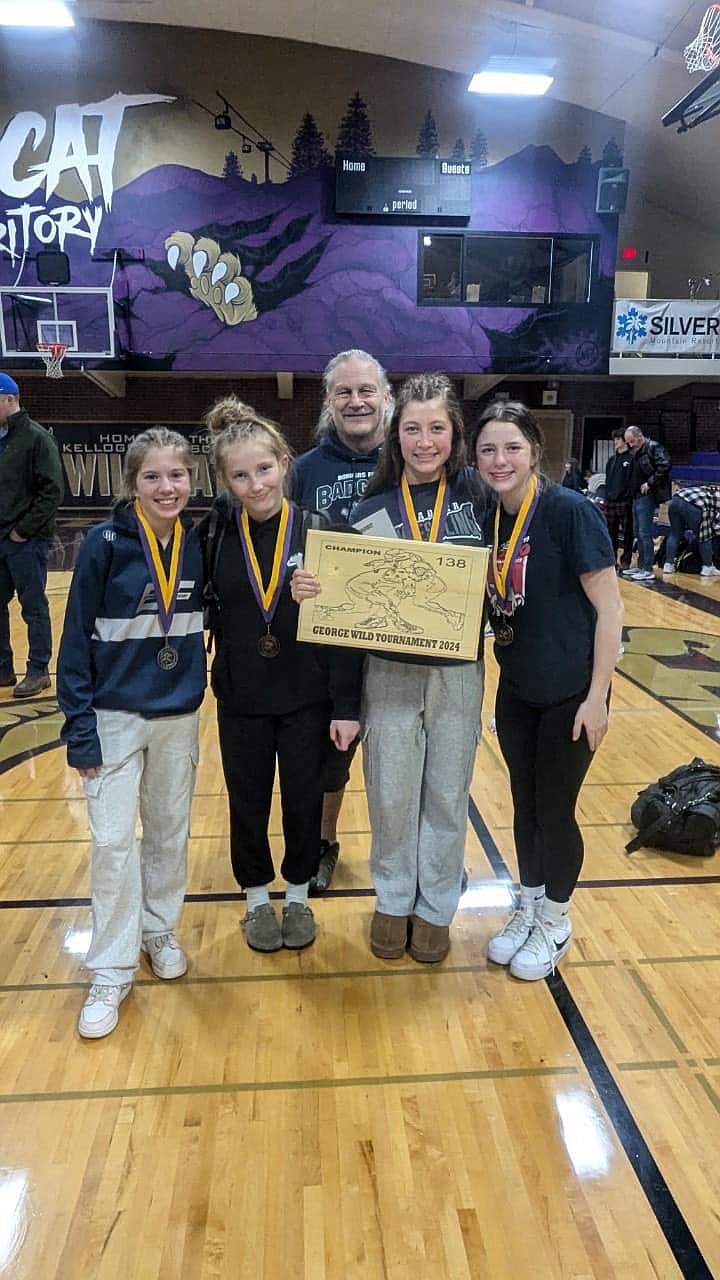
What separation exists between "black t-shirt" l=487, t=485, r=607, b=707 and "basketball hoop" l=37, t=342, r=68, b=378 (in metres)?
11.4

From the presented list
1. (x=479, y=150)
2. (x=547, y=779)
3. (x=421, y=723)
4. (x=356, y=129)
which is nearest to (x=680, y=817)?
(x=547, y=779)

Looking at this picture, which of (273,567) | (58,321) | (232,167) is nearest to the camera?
(273,567)

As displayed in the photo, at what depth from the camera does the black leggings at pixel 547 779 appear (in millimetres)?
2184

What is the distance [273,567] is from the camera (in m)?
2.19

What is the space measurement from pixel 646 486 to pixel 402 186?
22.3 feet

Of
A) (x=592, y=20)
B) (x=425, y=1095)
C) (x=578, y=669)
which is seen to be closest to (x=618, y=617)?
(x=578, y=669)

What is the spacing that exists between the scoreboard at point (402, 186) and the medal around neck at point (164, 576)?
1237 centimetres

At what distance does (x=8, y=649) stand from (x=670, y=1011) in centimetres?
455

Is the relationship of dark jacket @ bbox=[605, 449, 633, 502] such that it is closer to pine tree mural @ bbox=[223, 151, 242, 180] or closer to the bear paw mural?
the bear paw mural

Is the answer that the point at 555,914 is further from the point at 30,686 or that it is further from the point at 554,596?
the point at 30,686

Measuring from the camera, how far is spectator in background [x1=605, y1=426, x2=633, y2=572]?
9.65 m

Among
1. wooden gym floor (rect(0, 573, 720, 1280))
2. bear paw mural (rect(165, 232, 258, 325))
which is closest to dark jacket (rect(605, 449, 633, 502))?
bear paw mural (rect(165, 232, 258, 325))

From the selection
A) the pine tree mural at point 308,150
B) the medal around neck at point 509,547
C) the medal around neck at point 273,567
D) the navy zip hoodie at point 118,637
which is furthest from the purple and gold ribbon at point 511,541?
the pine tree mural at point 308,150

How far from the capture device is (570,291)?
13.0 metres
